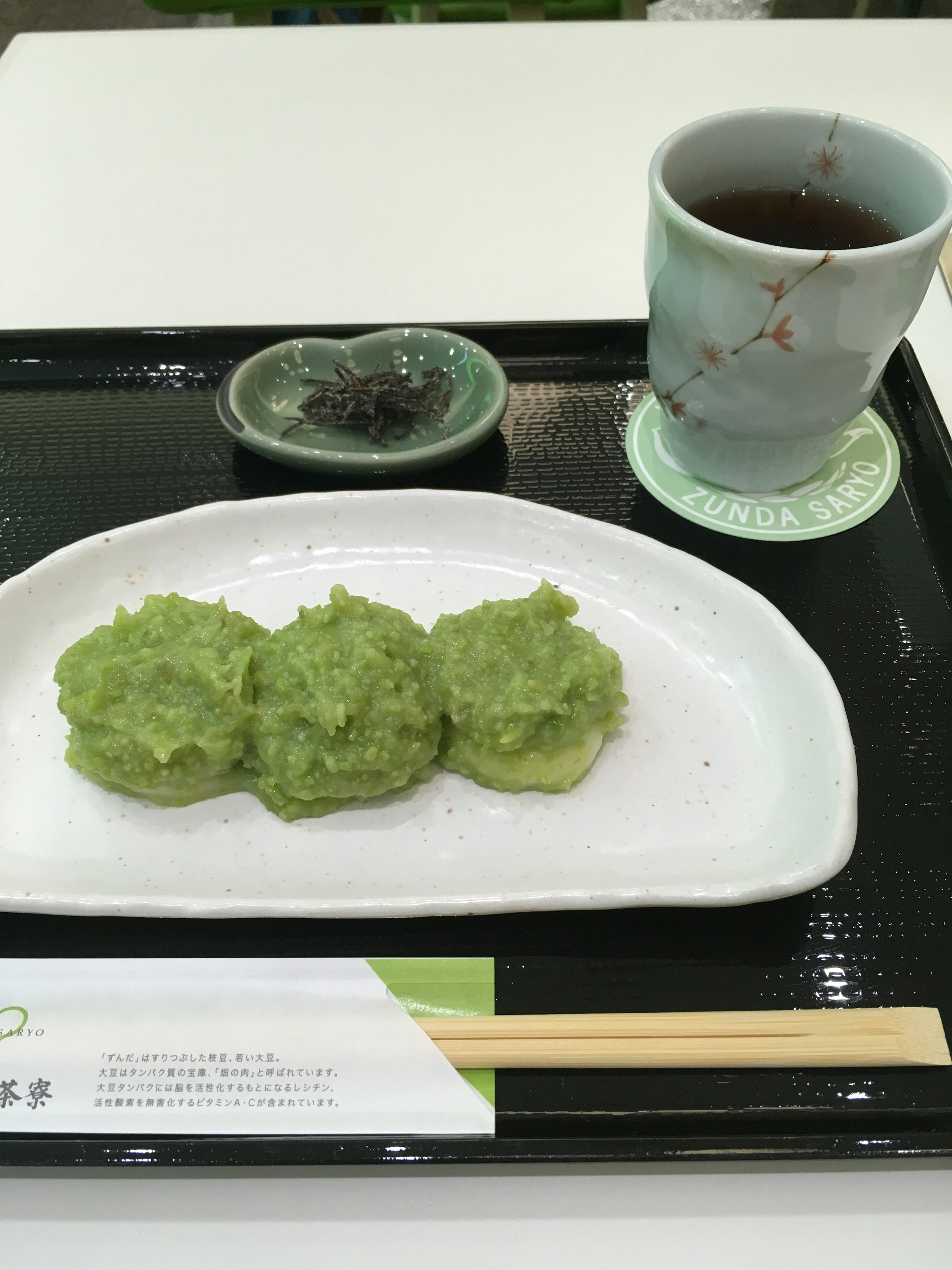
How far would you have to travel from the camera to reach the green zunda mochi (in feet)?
4.90

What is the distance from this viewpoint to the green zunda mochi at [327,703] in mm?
1493

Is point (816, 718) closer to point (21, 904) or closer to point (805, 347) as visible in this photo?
point (805, 347)

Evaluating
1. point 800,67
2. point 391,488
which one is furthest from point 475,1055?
point 800,67

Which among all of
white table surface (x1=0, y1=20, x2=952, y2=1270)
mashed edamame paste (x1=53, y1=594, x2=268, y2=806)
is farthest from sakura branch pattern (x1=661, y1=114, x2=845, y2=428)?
mashed edamame paste (x1=53, y1=594, x2=268, y2=806)

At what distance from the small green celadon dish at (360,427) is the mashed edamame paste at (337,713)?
535mm


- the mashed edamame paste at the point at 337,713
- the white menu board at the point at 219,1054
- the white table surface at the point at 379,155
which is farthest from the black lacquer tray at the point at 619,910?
the white table surface at the point at 379,155

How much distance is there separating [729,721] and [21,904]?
1.28 meters

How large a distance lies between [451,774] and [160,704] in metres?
0.54

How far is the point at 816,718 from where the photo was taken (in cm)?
158

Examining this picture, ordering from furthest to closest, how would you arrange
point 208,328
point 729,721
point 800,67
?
point 800,67, point 208,328, point 729,721

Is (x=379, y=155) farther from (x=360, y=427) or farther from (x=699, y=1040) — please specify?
(x=699, y=1040)

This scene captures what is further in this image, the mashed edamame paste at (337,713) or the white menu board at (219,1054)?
the mashed edamame paste at (337,713)

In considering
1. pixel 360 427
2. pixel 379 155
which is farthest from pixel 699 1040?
pixel 379 155

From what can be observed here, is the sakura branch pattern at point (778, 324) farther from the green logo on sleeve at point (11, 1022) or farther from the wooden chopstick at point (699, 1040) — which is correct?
the green logo on sleeve at point (11, 1022)
